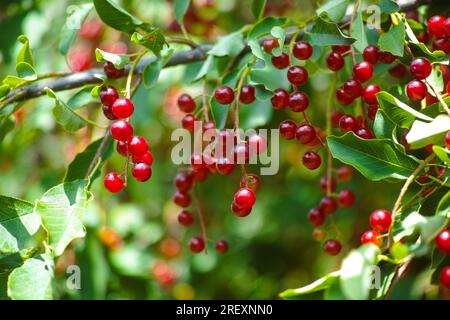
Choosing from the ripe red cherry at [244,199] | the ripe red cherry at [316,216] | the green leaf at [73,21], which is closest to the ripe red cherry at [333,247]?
the ripe red cherry at [316,216]

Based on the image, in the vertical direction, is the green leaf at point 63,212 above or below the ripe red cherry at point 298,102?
below

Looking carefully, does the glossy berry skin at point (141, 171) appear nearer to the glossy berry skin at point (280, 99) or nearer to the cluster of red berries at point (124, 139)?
the cluster of red berries at point (124, 139)

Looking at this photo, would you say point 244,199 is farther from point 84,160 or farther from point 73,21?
point 73,21

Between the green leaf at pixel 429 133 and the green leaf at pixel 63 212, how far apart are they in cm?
57

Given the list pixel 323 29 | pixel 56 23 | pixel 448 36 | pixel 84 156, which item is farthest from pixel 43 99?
pixel 448 36

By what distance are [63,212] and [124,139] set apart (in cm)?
17

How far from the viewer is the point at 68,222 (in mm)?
1026

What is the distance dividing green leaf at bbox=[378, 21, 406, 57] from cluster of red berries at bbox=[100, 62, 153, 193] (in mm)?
484

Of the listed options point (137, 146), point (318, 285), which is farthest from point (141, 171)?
point (318, 285)

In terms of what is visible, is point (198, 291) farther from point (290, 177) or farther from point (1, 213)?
point (1, 213)

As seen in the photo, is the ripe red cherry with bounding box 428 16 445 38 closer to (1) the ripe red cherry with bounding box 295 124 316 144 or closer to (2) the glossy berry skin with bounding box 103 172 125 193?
(1) the ripe red cherry with bounding box 295 124 316 144

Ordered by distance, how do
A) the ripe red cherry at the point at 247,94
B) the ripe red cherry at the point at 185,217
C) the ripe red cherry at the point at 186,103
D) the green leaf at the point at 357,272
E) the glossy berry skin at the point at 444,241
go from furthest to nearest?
the ripe red cherry at the point at 185,217, the ripe red cherry at the point at 186,103, the ripe red cherry at the point at 247,94, the glossy berry skin at the point at 444,241, the green leaf at the point at 357,272

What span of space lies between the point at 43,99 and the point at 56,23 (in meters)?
0.30

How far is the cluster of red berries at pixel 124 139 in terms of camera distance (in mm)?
1055
